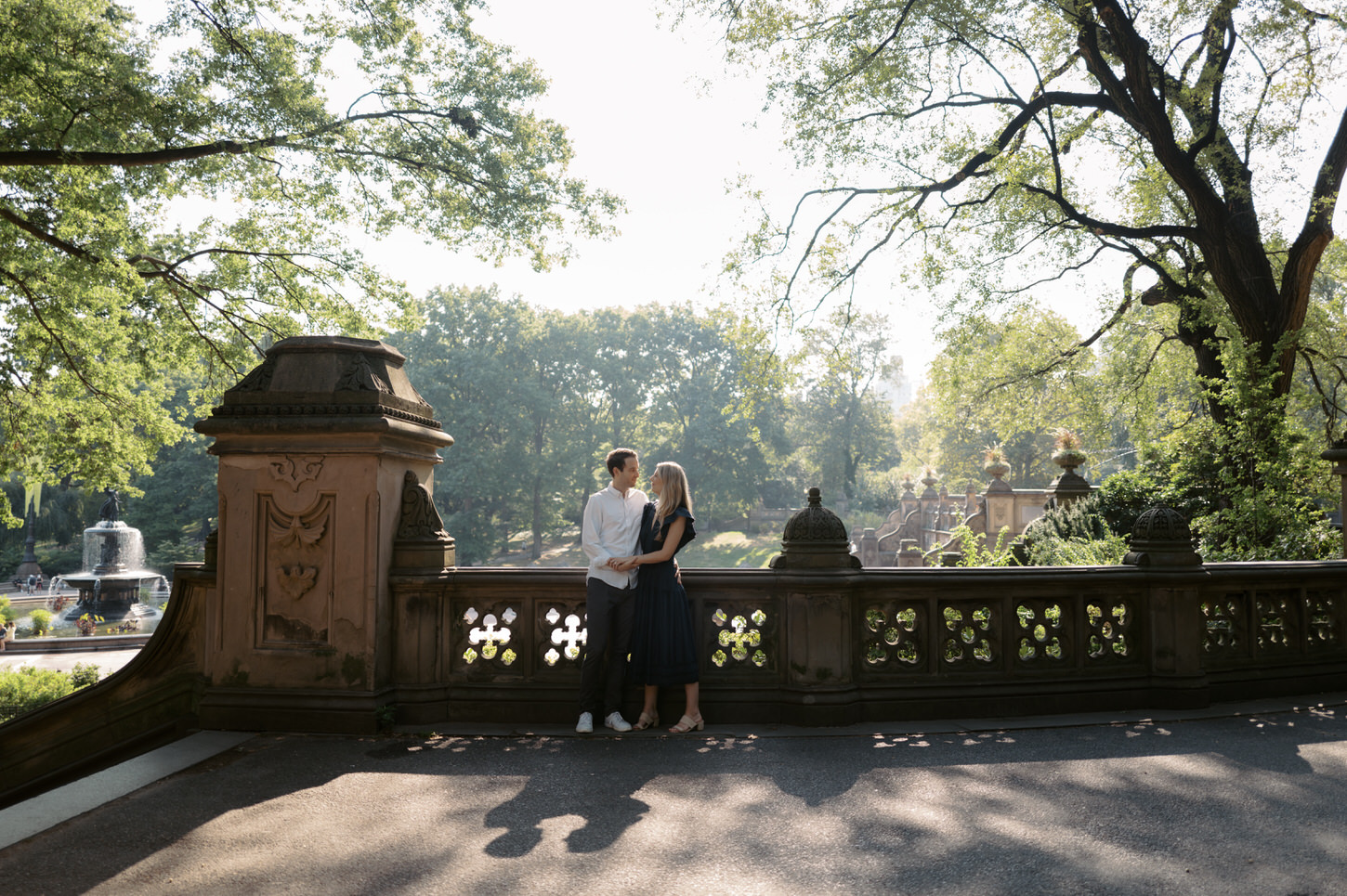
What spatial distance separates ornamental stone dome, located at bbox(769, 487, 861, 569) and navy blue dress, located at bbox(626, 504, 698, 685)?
0.70 metres

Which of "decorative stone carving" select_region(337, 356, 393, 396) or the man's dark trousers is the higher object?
"decorative stone carving" select_region(337, 356, 393, 396)

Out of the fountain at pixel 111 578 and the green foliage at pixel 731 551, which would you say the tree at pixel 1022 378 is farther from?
the green foliage at pixel 731 551

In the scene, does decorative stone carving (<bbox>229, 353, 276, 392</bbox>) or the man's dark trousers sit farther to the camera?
decorative stone carving (<bbox>229, 353, 276, 392</bbox>)

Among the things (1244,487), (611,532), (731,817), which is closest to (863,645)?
(611,532)

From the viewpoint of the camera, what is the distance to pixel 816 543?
5.39 metres

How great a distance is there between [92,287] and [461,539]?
36068mm

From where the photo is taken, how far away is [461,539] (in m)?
46.9

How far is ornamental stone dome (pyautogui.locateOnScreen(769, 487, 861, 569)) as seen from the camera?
5.36m

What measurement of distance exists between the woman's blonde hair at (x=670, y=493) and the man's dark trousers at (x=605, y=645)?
527 millimetres

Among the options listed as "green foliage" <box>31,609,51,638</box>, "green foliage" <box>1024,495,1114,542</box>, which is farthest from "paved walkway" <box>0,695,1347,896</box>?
"green foliage" <box>31,609,51,638</box>

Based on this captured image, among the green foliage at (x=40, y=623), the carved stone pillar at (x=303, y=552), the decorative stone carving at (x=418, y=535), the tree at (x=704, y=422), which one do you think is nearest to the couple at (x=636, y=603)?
the decorative stone carving at (x=418, y=535)

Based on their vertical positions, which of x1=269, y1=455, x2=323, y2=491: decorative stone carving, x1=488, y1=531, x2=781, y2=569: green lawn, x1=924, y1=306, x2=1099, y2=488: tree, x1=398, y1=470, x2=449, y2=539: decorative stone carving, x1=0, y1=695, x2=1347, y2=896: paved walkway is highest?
x1=924, y1=306, x2=1099, y2=488: tree

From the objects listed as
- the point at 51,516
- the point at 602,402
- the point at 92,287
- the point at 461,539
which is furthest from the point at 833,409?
the point at 92,287

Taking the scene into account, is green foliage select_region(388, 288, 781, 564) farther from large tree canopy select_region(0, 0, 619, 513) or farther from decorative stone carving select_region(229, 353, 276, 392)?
decorative stone carving select_region(229, 353, 276, 392)
